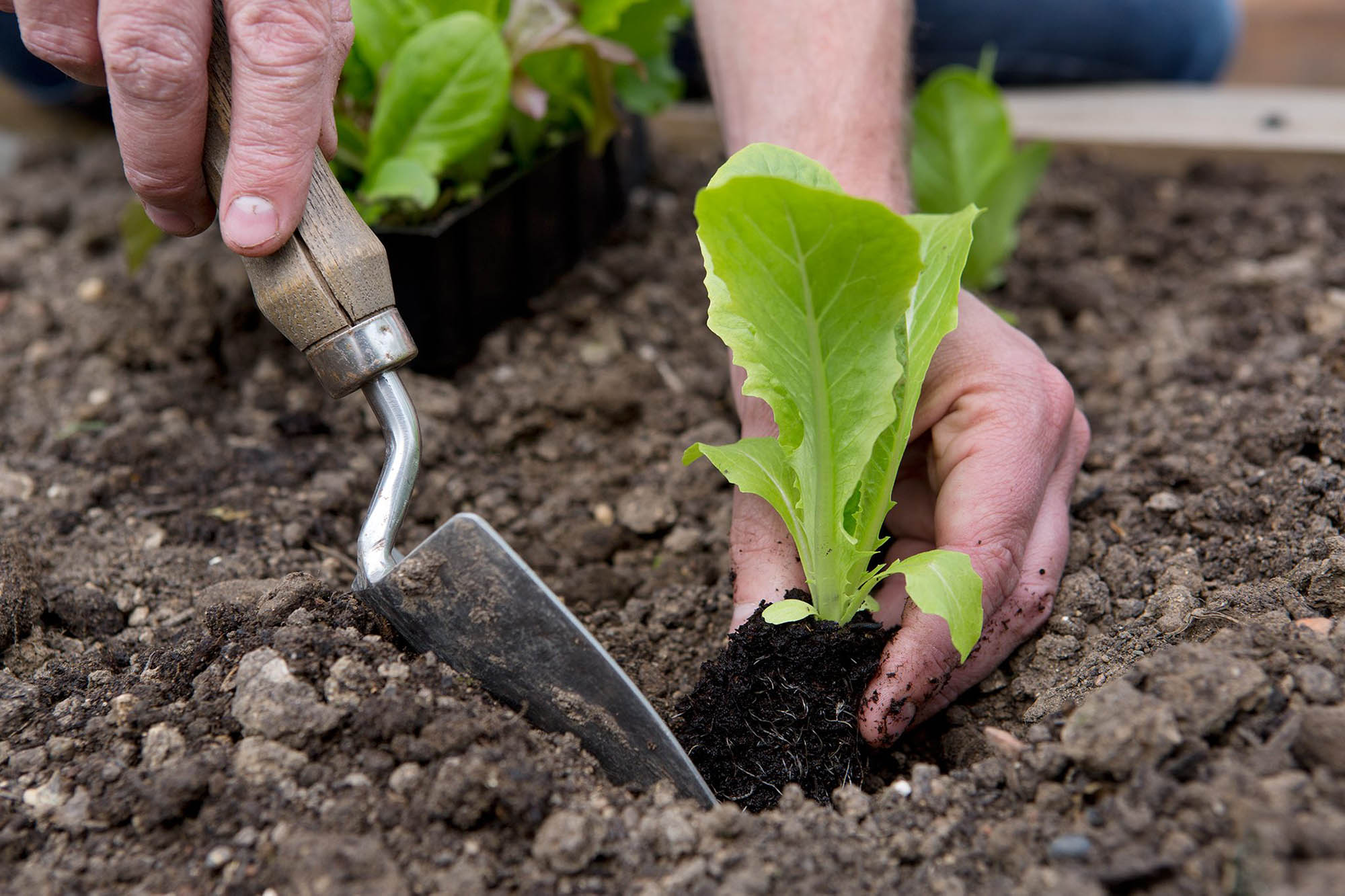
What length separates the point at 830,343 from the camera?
101 cm

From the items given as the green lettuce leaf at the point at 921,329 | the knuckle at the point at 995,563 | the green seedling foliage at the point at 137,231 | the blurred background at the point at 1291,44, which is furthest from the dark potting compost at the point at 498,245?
the blurred background at the point at 1291,44

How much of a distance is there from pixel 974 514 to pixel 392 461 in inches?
24.6

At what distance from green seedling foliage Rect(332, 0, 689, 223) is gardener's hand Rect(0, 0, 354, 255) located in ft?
1.65

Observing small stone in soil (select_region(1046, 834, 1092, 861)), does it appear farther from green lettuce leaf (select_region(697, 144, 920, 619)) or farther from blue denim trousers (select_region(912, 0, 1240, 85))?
blue denim trousers (select_region(912, 0, 1240, 85))

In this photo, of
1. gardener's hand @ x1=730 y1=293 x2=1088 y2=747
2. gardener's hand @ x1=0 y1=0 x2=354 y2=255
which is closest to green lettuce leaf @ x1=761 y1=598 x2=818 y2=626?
gardener's hand @ x1=730 y1=293 x2=1088 y2=747

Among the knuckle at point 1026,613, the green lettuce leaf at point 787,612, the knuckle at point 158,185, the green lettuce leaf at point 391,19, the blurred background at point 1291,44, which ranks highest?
the knuckle at point 158,185

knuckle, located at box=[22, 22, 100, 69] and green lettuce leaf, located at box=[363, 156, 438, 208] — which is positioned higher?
knuckle, located at box=[22, 22, 100, 69]

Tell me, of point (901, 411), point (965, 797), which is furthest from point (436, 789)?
point (901, 411)

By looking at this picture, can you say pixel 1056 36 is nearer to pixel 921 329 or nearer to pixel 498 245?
pixel 498 245

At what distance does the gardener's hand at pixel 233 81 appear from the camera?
0.98 meters

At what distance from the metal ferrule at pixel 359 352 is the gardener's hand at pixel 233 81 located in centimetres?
11

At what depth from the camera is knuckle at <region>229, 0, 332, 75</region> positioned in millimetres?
1008

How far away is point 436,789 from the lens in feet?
3.03

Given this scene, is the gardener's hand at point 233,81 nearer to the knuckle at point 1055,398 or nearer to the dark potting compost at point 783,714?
the dark potting compost at point 783,714
